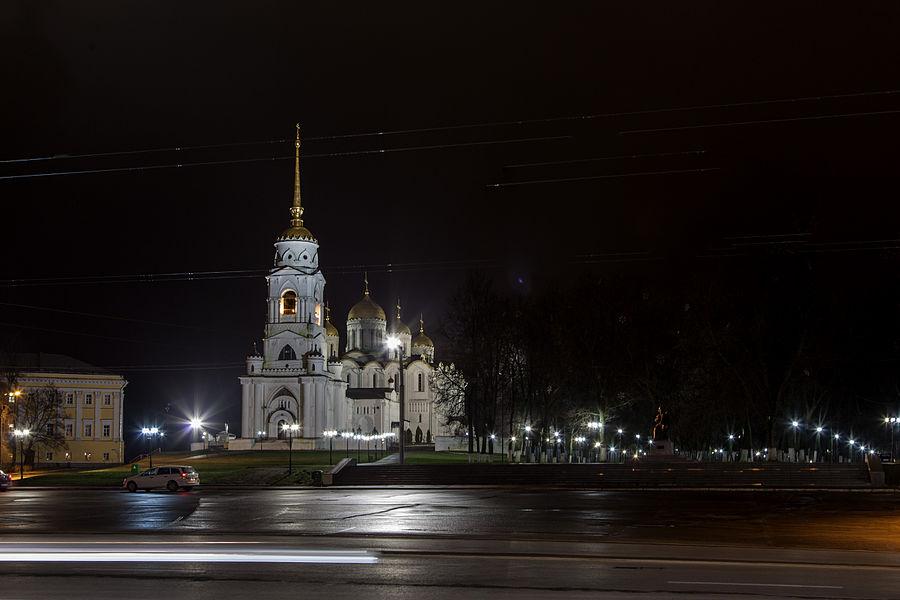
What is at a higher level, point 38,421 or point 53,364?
point 53,364

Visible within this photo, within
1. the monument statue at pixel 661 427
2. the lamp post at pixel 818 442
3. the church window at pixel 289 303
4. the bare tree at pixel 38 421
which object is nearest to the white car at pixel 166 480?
the monument statue at pixel 661 427

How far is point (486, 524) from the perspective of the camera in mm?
24672

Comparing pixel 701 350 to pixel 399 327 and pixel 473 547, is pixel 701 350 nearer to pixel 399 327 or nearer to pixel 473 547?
pixel 473 547

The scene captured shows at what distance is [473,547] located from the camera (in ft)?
62.4

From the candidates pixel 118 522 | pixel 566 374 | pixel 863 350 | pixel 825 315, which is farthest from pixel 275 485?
pixel 863 350

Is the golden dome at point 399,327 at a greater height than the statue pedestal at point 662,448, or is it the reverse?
the golden dome at point 399,327

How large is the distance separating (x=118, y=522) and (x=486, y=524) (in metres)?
10.6

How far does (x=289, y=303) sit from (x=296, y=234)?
8.01m

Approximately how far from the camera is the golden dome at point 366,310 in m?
135

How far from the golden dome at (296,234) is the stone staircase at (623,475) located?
58.3 metres

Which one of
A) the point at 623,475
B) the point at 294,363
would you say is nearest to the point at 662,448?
the point at 623,475

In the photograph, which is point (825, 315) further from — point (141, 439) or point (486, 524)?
point (141, 439)

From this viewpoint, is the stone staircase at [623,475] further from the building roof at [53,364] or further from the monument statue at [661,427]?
the building roof at [53,364]

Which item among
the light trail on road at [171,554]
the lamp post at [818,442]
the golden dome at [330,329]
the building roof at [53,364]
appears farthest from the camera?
the golden dome at [330,329]
